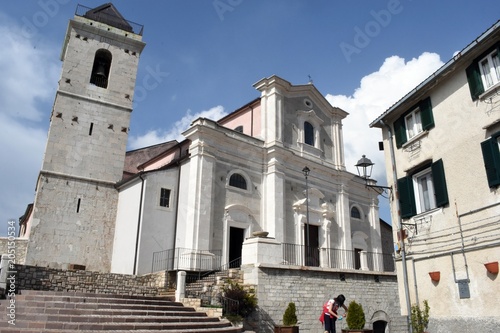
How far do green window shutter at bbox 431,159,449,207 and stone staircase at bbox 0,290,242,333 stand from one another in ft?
23.2

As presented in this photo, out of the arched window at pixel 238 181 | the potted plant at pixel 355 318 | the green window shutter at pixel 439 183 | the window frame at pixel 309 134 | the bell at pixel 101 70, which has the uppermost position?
the bell at pixel 101 70

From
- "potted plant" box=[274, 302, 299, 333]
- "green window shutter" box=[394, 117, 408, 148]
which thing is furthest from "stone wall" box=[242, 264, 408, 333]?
"green window shutter" box=[394, 117, 408, 148]

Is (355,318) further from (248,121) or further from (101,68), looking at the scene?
(101,68)

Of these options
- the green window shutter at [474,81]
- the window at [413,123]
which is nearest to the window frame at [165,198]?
the window at [413,123]

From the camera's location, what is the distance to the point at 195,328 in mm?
11133

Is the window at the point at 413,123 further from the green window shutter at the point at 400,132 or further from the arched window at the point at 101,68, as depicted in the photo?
the arched window at the point at 101,68

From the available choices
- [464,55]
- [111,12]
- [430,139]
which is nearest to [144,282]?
[430,139]

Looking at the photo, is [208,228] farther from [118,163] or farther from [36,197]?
[36,197]

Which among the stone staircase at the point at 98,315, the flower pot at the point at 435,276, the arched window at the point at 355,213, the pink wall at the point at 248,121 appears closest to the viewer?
the stone staircase at the point at 98,315

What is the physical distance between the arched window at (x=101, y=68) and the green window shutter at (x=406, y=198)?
1863 cm

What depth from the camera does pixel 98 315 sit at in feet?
34.2

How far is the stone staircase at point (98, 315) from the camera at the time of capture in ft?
31.2

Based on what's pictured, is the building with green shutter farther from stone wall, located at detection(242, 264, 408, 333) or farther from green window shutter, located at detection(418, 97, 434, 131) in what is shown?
stone wall, located at detection(242, 264, 408, 333)

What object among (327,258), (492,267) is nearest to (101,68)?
(327,258)
